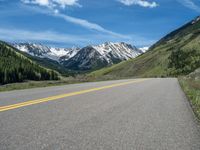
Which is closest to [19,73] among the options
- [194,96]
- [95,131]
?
[194,96]

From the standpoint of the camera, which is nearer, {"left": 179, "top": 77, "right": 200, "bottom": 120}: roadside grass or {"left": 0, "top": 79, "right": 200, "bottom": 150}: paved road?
{"left": 0, "top": 79, "right": 200, "bottom": 150}: paved road

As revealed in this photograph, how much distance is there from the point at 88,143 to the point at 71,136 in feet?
2.07

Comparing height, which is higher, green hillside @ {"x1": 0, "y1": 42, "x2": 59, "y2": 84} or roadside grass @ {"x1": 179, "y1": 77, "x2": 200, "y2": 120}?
Result: green hillside @ {"x1": 0, "y1": 42, "x2": 59, "y2": 84}

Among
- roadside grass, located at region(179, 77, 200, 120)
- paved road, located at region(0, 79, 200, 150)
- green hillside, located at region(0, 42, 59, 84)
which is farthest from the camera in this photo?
green hillside, located at region(0, 42, 59, 84)

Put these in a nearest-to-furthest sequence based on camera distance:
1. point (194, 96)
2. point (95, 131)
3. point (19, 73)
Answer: point (95, 131) → point (194, 96) → point (19, 73)

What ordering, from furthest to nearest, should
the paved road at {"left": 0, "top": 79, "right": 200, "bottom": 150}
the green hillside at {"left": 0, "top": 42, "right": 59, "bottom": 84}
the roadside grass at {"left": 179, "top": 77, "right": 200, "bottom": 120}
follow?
the green hillside at {"left": 0, "top": 42, "right": 59, "bottom": 84} → the roadside grass at {"left": 179, "top": 77, "right": 200, "bottom": 120} → the paved road at {"left": 0, "top": 79, "right": 200, "bottom": 150}

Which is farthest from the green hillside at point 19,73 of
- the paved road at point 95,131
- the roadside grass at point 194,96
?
the paved road at point 95,131

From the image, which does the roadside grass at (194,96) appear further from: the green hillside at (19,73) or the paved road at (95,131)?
the green hillside at (19,73)

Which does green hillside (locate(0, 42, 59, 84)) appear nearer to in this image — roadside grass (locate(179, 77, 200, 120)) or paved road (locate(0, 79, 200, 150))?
roadside grass (locate(179, 77, 200, 120))

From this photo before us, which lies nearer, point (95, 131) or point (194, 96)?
point (95, 131)

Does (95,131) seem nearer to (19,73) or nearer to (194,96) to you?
(194,96)

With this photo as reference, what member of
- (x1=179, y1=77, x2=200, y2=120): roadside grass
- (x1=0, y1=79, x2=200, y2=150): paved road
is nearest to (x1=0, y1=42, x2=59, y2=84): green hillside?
A: (x1=179, y1=77, x2=200, y2=120): roadside grass

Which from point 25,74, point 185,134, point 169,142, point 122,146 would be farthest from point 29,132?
point 25,74

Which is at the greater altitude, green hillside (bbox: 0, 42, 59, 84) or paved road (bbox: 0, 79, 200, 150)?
green hillside (bbox: 0, 42, 59, 84)
